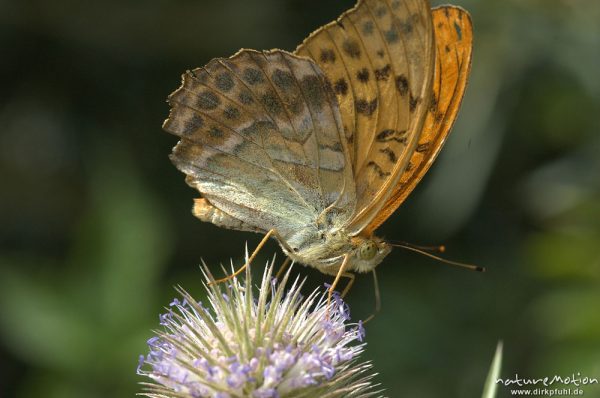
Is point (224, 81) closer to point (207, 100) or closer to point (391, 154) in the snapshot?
point (207, 100)

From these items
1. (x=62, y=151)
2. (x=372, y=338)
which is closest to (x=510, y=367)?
(x=372, y=338)

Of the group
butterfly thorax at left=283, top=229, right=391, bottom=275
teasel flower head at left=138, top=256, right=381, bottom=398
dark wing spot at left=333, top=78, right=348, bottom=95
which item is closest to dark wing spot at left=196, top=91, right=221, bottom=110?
dark wing spot at left=333, top=78, right=348, bottom=95

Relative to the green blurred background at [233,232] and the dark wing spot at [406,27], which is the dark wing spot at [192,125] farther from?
the green blurred background at [233,232]

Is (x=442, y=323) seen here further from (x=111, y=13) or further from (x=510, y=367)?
(x=111, y=13)

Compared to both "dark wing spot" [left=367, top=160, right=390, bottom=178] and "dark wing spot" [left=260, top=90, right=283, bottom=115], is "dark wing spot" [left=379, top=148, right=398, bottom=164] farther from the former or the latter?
"dark wing spot" [left=260, top=90, right=283, bottom=115]

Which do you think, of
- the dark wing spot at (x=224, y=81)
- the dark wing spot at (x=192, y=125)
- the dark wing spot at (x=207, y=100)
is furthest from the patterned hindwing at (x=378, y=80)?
the dark wing spot at (x=192, y=125)

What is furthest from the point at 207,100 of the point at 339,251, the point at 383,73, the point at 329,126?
the point at 339,251
